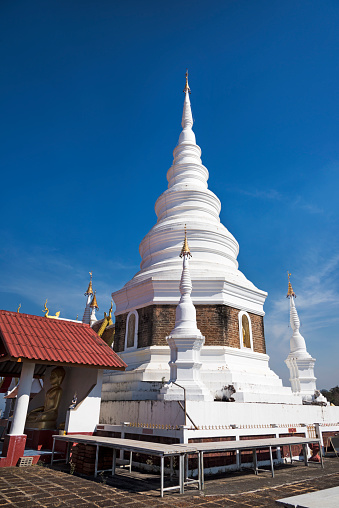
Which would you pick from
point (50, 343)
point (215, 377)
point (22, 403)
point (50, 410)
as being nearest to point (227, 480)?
point (215, 377)

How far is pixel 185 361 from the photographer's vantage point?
491 inches

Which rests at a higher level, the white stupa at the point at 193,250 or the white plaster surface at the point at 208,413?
the white stupa at the point at 193,250

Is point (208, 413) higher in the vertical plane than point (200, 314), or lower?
lower

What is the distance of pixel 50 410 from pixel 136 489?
21.7ft

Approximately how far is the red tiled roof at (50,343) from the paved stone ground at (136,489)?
9.84 ft

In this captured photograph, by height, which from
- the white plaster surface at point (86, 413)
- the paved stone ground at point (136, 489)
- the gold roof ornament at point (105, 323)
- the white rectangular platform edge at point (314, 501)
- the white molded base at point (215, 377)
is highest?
the gold roof ornament at point (105, 323)

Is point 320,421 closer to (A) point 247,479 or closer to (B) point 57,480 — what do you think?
(A) point 247,479

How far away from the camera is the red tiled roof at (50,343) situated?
36.0ft

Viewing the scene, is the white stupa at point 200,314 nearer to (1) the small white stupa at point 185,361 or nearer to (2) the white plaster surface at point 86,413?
(1) the small white stupa at point 185,361

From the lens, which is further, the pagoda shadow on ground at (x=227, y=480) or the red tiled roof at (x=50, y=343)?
the red tiled roof at (x=50, y=343)

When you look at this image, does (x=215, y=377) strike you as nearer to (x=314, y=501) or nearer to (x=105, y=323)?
(x=314, y=501)

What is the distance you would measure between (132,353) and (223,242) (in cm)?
792

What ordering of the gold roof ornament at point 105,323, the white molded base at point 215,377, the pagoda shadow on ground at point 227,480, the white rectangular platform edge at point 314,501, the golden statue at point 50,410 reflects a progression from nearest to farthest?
the white rectangular platform edge at point 314,501, the pagoda shadow on ground at point 227,480, the golden statue at point 50,410, the white molded base at point 215,377, the gold roof ornament at point 105,323

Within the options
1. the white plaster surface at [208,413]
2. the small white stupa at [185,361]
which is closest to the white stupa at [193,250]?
the small white stupa at [185,361]
